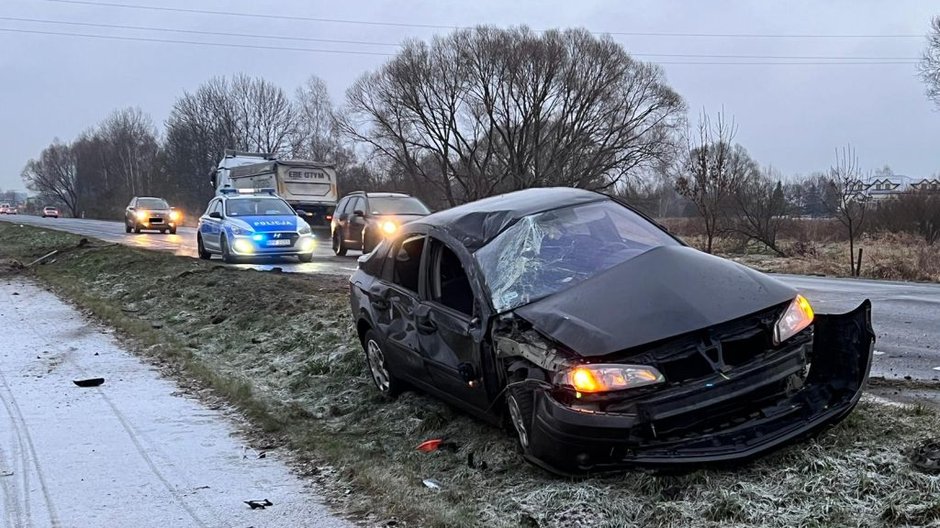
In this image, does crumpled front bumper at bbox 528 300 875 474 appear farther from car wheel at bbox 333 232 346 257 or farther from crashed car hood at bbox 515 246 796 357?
car wheel at bbox 333 232 346 257

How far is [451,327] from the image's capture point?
501 cm

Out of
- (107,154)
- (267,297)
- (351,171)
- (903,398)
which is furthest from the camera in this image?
(107,154)

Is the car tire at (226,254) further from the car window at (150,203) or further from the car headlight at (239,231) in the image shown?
the car window at (150,203)

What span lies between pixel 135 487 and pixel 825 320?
14.1 ft

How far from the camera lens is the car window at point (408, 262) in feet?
19.1

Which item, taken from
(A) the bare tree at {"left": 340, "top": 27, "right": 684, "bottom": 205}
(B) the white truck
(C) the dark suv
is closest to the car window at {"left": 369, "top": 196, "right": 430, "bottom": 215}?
(C) the dark suv

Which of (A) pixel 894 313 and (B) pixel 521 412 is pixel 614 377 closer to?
(B) pixel 521 412

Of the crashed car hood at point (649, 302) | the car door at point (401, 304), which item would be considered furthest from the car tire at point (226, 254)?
the crashed car hood at point (649, 302)

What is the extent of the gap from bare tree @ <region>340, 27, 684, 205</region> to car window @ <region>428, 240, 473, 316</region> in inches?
1722

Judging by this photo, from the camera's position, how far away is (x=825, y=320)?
14.7 feet

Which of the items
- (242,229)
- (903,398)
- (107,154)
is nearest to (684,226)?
(242,229)

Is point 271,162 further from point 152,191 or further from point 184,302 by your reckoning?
point 152,191

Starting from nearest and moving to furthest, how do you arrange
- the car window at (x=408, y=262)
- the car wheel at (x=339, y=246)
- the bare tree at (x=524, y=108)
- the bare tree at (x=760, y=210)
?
the car window at (x=408, y=262) < the car wheel at (x=339, y=246) < the bare tree at (x=760, y=210) < the bare tree at (x=524, y=108)

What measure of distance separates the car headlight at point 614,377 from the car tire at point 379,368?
2578mm
